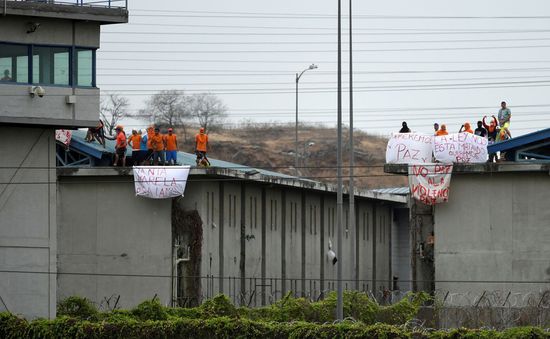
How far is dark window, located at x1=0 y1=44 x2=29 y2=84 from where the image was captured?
153 ft

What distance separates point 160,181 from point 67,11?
Answer: 788 cm

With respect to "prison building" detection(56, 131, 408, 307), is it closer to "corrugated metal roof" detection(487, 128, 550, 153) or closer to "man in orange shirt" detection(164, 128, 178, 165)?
"man in orange shirt" detection(164, 128, 178, 165)

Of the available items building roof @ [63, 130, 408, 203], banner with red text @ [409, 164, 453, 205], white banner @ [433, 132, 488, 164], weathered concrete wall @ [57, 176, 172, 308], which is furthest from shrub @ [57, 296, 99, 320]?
white banner @ [433, 132, 488, 164]

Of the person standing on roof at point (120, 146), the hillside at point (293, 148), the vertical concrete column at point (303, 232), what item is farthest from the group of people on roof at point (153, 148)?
the hillside at point (293, 148)

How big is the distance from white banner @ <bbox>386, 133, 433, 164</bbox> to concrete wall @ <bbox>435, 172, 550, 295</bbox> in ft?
4.81

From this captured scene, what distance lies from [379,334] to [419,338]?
40.9 inches

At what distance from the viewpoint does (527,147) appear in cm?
5047

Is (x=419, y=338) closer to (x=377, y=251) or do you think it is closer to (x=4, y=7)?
(x=4, y=7)

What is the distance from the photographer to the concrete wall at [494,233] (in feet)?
161

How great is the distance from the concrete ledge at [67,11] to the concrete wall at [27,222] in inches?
154

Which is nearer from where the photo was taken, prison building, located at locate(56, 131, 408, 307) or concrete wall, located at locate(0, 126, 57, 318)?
concrete wall, located at locate(0, 126, 57, 318)

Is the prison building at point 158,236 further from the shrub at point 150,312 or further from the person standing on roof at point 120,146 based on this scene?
the shrub at point 150,312

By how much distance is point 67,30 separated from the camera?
47.6 m

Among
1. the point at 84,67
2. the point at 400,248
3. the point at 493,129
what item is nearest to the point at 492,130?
the point at 493,129
